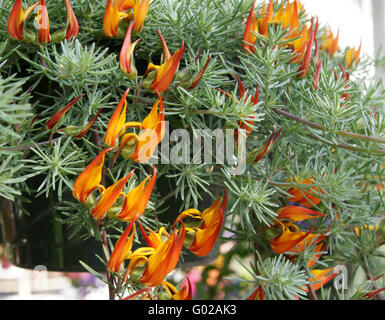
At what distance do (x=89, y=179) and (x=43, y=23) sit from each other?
12cm

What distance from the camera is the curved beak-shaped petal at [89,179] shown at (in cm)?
31

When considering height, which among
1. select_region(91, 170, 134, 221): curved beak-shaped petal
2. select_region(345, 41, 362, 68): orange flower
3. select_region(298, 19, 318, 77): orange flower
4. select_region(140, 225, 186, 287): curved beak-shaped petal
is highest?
select_region(345, 41, 362, 68): orange flower

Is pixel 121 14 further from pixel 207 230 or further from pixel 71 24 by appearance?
pixel 207 230

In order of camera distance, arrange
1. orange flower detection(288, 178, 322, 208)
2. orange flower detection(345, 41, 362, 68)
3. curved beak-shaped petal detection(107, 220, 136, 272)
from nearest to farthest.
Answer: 1. curved beak-shaped petal detection(107, 220, 136, 272)
2. orange flower detection(288, 178, 322, 208)
3. orange flower detection(345, 41, 362, 68)

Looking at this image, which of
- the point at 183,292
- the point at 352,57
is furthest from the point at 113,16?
the point at 352,57

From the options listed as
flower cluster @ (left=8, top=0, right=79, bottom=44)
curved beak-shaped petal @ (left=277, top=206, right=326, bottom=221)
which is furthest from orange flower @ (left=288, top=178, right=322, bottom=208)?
flower cluster @ (left=8, top=0, right=79, bottom=44)

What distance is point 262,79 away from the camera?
0.41 metres

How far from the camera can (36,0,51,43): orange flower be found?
33cm

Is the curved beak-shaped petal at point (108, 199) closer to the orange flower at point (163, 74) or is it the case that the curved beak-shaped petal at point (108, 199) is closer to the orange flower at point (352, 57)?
the orange flower at point (163, 74)

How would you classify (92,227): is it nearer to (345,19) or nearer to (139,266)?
(139,266)

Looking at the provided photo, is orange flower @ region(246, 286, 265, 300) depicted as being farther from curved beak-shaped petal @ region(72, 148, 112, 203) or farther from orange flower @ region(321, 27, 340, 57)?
orange flower @ region(321, 27, 340, 57)

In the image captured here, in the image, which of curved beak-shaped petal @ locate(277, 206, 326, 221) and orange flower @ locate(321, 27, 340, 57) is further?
orange flower @ locate(321, 27, 340, 57)

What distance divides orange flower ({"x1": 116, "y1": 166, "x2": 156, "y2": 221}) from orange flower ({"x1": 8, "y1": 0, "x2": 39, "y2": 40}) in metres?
0.14
